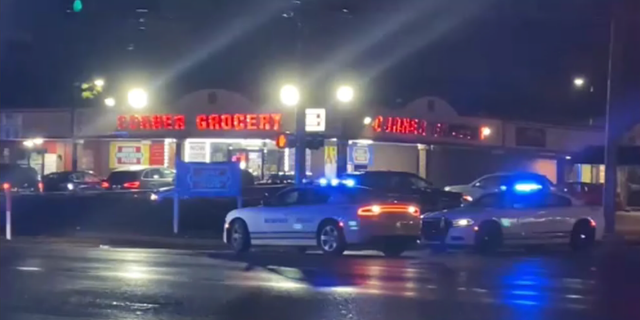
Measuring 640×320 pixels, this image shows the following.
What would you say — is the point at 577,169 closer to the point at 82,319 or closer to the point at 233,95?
the point at 233,95

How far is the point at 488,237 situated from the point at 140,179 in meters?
25.1

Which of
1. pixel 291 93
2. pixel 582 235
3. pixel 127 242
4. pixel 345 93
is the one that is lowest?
pixel 127 242

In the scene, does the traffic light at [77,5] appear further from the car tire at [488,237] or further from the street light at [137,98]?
the street light at [137,98]

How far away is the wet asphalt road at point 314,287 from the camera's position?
14.2 m

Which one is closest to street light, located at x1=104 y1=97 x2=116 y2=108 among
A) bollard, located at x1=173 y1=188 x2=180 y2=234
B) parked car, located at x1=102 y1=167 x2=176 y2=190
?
parked car, located at x1=102 y1=167 x2=176 y2=190

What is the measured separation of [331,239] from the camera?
78.4 feet

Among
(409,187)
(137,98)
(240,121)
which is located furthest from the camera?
(137,98)

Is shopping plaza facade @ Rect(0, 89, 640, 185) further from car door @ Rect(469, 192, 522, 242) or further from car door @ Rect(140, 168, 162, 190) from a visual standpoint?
car door @ Rect(469, 192, 522, 242)

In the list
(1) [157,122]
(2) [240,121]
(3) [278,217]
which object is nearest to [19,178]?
(1) [157,122]

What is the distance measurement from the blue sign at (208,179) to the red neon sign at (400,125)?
60.5ft

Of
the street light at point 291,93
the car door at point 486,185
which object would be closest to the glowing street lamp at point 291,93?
the street light at point 291,93

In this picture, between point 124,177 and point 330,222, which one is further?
point 124,177

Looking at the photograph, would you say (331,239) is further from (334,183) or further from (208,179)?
(208,179)

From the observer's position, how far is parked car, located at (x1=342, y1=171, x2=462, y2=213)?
34.6 metres
